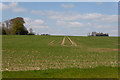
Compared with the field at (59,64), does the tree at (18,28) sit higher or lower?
higher

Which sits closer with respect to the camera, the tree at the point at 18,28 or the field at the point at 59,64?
the field at the point at 59,64

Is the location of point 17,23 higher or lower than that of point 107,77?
higher

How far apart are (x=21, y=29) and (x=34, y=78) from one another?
13805 centimetres

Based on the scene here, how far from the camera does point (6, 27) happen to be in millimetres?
144750

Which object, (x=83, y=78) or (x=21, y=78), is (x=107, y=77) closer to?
(x=83, y=78)

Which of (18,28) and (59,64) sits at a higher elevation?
(18,28)

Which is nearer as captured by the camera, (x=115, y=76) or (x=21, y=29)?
(x=115, y=76)

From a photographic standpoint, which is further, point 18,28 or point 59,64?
point 18,28

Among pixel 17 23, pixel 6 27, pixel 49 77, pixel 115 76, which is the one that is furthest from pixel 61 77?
pixel 6 27

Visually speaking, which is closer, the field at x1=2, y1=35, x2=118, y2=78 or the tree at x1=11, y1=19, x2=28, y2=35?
the field at x1=2, y1=35, x2=118, y2=78

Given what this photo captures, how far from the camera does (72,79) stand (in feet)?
29.6

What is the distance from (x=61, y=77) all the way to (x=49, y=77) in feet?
2.45

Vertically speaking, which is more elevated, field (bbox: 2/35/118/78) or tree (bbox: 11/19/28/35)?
tree (bbox: 11/19/28/35)

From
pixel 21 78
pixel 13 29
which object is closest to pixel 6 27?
pixel 13 29
